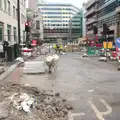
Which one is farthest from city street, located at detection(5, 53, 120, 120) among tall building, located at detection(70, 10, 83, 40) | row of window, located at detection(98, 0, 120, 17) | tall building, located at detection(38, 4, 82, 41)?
tall building, located at detection(70, 10, 83, 40)

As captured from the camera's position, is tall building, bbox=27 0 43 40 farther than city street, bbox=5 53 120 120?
Yes

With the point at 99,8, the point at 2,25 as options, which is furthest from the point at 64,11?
the point at 2,25

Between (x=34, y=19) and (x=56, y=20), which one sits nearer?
(x=34, y=19)

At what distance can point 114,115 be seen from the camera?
275 inches

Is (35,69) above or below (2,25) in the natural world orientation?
below

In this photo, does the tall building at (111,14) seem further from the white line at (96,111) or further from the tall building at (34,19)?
the white line at (96,111)

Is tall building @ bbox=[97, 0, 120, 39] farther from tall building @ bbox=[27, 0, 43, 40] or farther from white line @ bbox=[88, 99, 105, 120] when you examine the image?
white line @ bbox=[88, 99, 105, 120]

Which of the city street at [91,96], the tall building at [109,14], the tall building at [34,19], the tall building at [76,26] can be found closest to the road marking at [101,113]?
the city street at [91,96]

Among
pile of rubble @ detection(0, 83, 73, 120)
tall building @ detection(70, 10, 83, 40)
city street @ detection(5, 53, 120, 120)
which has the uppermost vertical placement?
tall building @ detection(70, 10, 83, 40)

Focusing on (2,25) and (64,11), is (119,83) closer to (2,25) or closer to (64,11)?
(2,25)

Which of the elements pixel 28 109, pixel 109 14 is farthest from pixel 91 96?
pixel 109 14

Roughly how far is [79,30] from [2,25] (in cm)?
15060

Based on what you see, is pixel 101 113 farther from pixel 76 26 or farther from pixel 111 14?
pixel 76 26

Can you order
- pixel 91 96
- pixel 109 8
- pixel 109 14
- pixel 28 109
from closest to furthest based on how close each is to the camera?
pixel 28 109 < pixel 91 96 < pixel 109 14 < pixel 109 8
